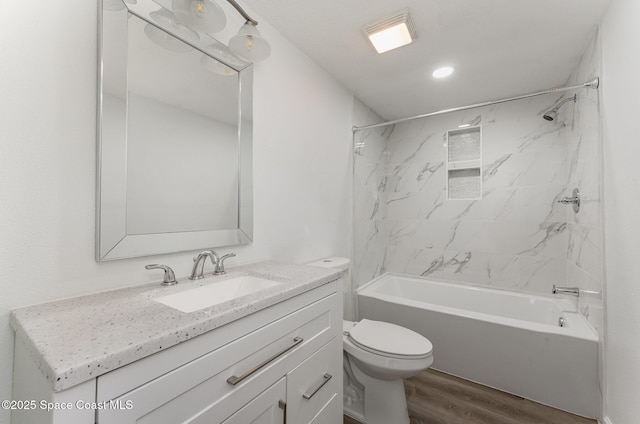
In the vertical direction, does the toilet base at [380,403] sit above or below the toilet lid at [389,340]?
below

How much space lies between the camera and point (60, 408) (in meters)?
0.49

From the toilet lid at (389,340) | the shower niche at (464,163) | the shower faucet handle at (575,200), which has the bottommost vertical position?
the toilet lid at (389,340)

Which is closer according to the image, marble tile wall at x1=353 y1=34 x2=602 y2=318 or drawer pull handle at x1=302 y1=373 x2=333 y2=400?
drawer pull handle at x1=302 y1=373 x2=333 y2=400

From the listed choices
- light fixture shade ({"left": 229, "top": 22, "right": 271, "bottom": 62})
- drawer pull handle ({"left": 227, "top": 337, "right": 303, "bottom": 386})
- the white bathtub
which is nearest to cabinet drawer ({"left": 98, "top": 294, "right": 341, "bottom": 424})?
drawer pull handle ({"left": 227, "top": 337, "right": 303, "bottom": 386})

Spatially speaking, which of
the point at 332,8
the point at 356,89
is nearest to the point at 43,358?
the point at 332,8

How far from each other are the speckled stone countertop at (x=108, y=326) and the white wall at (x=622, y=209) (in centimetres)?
153

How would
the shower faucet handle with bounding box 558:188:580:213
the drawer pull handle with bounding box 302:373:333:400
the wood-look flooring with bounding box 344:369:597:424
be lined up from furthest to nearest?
the shower faucet handle with bounding box 558:188:580:213 < the wood-look flooring with bounding box 344:369:597:424 < the drawer pull handle with bounding box 302:373:333:400

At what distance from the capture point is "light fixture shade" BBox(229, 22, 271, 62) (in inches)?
49.7

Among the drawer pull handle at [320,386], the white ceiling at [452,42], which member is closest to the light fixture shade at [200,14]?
the white ceiling at [452,42]

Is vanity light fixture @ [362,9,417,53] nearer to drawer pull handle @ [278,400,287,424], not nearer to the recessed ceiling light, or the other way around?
the recessed ceiling light

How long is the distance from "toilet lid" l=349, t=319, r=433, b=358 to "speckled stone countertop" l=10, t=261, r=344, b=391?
2.53 feet

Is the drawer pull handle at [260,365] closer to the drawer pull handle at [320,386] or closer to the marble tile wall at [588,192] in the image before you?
the drawer pull handle at [320,386]

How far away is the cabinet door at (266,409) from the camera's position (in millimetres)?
811

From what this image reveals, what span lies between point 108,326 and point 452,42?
7.53 feet
